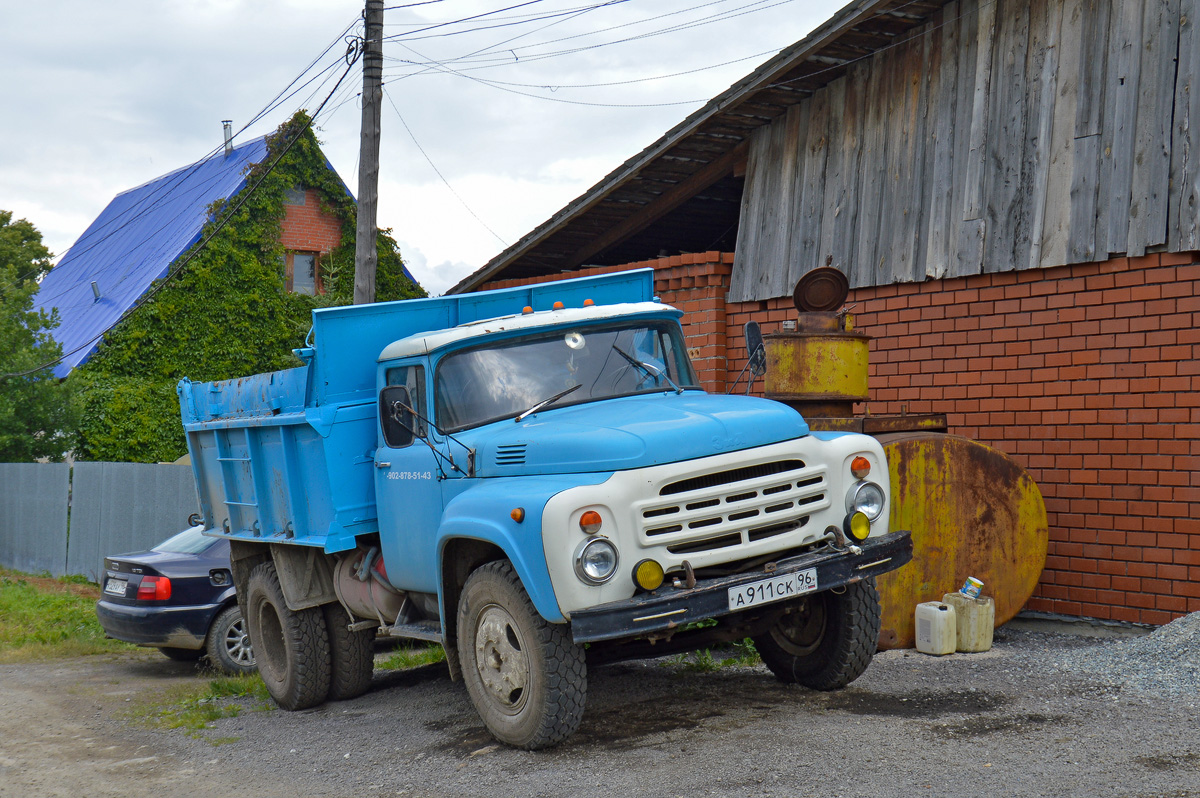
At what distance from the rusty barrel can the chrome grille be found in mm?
1964

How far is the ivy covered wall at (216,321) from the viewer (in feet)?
78.8

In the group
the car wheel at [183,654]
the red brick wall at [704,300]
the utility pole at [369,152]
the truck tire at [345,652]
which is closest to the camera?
the truck tire at [345,652]

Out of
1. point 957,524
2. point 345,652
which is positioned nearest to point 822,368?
point 957,524

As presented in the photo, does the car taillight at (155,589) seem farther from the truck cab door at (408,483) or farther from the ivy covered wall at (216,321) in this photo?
the ivy covered wall at (216,321)

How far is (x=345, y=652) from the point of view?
768 cm

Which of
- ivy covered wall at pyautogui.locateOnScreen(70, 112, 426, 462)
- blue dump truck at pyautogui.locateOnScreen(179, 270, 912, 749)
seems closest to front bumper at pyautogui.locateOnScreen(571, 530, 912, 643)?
blue dump truck at pyautogui.locateOnScreen(179, 270, 912, 749)

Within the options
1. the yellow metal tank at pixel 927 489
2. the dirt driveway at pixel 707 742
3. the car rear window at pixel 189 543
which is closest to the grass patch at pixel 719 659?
the dirt driveway at pixel 707 742

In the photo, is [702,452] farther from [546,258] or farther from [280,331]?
[280,331]

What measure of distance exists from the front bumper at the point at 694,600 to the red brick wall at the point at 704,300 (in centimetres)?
547

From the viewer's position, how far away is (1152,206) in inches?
308

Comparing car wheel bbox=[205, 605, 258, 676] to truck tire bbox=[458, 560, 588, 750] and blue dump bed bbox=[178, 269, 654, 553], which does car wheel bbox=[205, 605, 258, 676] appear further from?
truck tire bbox=[458, 560, 588, 750]

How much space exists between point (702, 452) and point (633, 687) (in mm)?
2396

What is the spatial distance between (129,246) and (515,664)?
1079 inches

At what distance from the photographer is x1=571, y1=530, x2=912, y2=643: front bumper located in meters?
4.97
